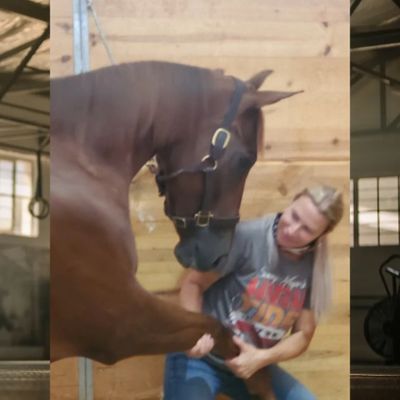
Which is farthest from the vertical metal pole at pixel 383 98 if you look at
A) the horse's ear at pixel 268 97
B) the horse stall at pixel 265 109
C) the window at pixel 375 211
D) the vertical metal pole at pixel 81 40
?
the vertical metal pole at pixel 81 40

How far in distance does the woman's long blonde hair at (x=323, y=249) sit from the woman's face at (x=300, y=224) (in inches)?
0.6

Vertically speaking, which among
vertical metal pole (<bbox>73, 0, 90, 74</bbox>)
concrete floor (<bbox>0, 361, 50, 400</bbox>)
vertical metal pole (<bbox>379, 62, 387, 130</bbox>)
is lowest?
concrete floor (<bbox>0, 361, 50, 400</bbox>)

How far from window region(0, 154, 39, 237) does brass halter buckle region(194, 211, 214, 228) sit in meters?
2.21

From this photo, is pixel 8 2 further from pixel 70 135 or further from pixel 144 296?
pixel 144 296

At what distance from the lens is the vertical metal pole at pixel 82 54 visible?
6.48 ft

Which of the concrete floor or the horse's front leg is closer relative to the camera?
the horse's front leg

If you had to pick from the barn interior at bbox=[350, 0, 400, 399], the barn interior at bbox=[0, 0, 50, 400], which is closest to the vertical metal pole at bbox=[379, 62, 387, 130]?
the barn interior at bbox=[350, 0, 400, 399]

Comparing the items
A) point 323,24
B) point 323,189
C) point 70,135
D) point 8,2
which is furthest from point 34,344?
point 323,24

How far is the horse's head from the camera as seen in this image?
1992 millimetres

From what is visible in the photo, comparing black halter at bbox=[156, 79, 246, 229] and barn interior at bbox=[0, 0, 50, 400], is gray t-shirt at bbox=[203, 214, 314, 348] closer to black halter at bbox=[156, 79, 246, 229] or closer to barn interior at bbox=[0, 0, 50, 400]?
black halter at bbox=[156, 79, 246, 229]

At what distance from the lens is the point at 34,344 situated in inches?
149

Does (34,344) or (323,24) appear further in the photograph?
(34,344)

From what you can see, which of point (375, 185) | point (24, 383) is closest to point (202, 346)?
point (24, 383)

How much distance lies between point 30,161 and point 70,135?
84.0 inches
